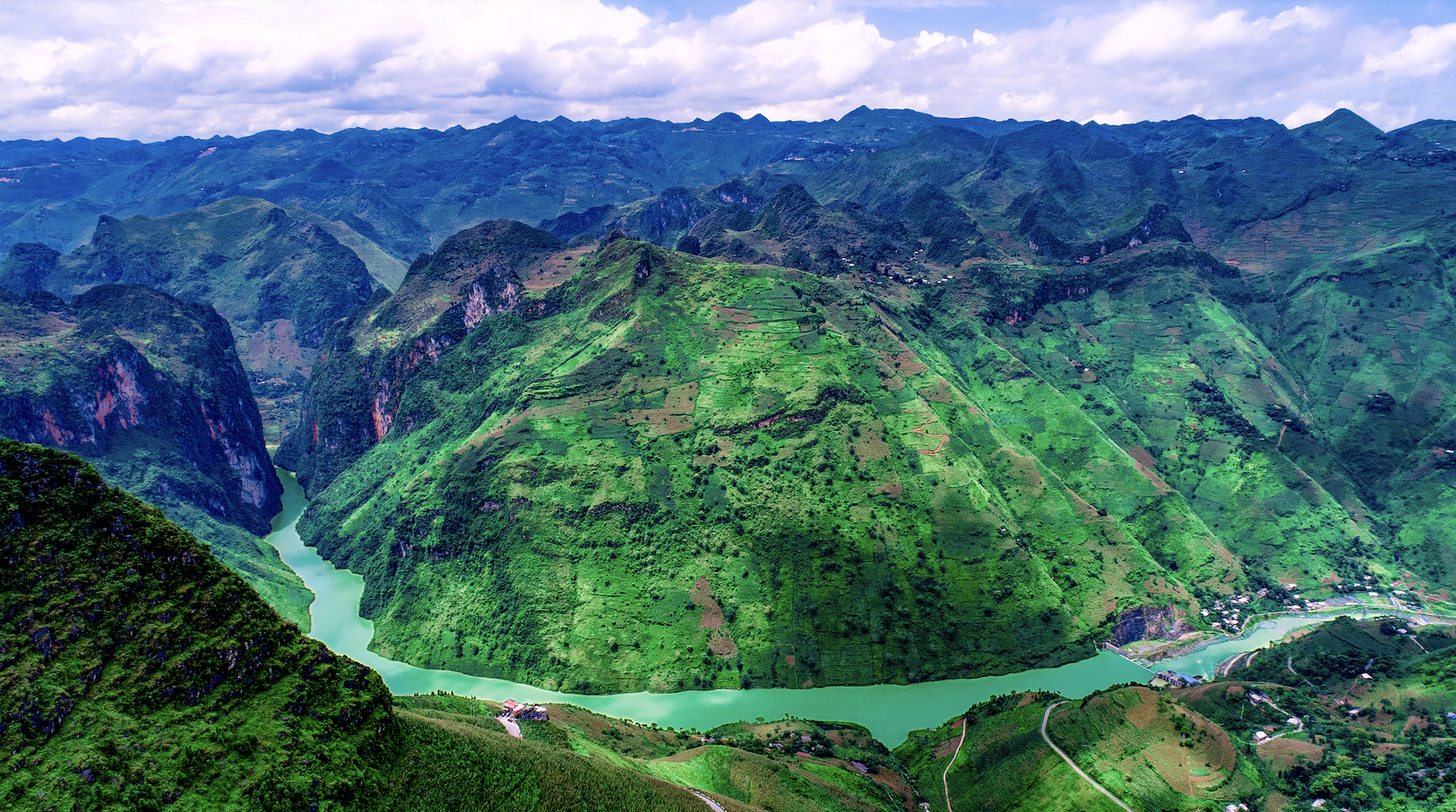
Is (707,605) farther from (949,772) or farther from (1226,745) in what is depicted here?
(1226,745)

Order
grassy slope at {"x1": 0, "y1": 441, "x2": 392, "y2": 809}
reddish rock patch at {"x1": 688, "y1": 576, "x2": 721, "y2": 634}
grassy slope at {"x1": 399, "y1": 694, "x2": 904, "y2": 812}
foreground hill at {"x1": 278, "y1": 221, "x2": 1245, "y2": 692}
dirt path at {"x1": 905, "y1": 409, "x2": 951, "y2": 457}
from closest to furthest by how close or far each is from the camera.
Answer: grassy slope at {"x1": 0, "y1": 441, "x2": 392, "y2": 809}, grassy slope at {"x1": 399, "y1": 694, "x2": 904, "y2": 812}, foreground hill at {"x1": 278, "y1": 221, "x2": 1245, "y2": 692}, reddish rock patch at {"x1": 688, "y1": 576, "x2": 721, "y2": 634}, dirt path at {"x1": 905, "y1": 409, "x2": 951, "y2": 457}

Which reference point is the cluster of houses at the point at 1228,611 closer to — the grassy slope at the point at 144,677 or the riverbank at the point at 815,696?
the riverbank at the point at 815,696

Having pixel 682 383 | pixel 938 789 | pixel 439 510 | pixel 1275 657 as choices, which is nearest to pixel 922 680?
pixel 938 789

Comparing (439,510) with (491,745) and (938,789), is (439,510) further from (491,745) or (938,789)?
(938,789)

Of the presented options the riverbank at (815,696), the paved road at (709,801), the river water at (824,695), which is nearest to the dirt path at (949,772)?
the riverbank at (815,696)

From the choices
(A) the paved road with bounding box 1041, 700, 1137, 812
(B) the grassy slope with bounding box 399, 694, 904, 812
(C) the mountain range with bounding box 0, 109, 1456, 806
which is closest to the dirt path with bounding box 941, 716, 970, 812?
(B) the grassy slope with bounding box 399, 694, 904, 812

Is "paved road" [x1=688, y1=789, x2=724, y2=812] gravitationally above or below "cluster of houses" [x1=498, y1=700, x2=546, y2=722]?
above

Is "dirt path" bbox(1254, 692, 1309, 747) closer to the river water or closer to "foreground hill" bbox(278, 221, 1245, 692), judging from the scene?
the river water
